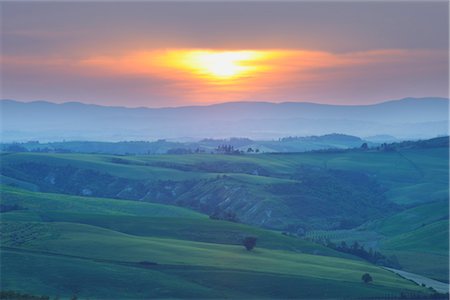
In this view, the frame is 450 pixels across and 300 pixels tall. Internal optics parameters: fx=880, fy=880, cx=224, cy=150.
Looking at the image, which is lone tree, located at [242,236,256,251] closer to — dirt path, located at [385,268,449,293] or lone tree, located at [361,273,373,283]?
dirt path, located at [385,268,449,293]

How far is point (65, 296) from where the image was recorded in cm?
7788

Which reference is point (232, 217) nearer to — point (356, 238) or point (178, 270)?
point (356, 238)

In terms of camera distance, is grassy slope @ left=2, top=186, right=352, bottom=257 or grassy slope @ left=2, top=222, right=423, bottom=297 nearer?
grassy slope @ left=2, top=222, right=423, bottom=297

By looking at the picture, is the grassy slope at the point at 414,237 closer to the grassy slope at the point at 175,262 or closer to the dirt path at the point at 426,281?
the dirt path at the point at 426,281

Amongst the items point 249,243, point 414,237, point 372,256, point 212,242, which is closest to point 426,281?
point 372,256

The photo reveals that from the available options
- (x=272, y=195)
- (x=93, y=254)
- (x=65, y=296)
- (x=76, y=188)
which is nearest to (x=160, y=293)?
(x=65, y=296)

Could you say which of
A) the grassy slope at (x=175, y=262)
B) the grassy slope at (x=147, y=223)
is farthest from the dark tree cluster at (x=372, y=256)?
the grassy slope at (x=175, y=262)

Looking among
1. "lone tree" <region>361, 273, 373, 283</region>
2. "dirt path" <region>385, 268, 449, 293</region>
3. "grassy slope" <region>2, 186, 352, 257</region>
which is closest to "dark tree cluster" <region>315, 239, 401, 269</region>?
"grassy slope" <region>2, 186, 352, 257</region>

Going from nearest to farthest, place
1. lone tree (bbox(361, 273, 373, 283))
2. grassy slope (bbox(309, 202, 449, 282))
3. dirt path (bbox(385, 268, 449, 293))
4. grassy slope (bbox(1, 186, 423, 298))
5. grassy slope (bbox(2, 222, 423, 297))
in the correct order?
1. grassy slope (bbox(1, 186, 423, 298))
2. grassy slope (bbox(2, 222, 423, 297))
3. lone tree (bbox(361, 273, 373, 283))
4. dirt path (bbox(385, 268, 449, 293))
5. grassy slope (bbox(309, 202, 449, 282))

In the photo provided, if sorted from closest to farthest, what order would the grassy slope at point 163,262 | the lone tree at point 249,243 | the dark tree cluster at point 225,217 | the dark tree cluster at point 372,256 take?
the grassy slope at point 163,262 → the lone tree at point 249,243 → the dark tree cluster at point 372,256 → the dark tree cluster at point 225,217

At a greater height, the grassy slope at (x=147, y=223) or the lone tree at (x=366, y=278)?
the grassy slope at (x=147, y=223)

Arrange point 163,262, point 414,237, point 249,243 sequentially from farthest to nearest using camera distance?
point 414,237
point 249,243
point 163,262

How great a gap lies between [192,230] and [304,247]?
15.6 metres

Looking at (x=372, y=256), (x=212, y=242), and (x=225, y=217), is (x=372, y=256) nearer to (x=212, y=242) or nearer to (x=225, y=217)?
(x=212, y=242)
